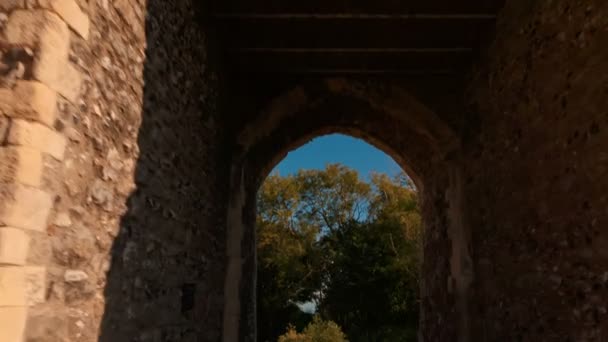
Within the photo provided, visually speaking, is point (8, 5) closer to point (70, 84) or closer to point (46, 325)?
point (70, 84)

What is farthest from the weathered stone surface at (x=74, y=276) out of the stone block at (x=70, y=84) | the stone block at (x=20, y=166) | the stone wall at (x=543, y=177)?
the stone wall at (x=543, y=177)

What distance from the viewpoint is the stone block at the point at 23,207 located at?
5.82 ft

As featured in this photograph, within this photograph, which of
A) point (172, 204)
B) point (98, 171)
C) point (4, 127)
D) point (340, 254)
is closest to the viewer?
point (4, 127)

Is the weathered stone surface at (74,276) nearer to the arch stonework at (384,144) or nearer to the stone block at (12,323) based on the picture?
the stone block at (12,323)

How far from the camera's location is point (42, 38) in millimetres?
1977

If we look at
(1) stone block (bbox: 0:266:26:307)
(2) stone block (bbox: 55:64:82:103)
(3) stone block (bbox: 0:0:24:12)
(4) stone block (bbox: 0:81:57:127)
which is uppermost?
(3) stone block (bbox: 0:0:24:12)

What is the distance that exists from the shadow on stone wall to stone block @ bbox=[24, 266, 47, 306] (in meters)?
0.55

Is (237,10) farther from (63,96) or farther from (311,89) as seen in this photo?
(63,96)

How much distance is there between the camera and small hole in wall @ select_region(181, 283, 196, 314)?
148 inches

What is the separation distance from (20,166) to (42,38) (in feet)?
1.85

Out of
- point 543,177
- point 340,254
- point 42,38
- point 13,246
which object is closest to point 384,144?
point 543,177

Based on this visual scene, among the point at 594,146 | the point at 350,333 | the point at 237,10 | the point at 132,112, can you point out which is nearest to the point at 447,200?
the point at 594,146

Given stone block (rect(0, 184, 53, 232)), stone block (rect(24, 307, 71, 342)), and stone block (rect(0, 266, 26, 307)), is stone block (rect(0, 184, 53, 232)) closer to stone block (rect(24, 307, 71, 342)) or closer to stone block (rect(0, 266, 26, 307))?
stone block (rect(0, 266, 26, 307))

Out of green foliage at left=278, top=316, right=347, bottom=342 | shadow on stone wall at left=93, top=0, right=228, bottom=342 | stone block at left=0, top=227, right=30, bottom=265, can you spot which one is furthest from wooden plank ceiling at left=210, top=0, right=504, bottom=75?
green foliage at left=278, top=316, right=347, bottom=342
